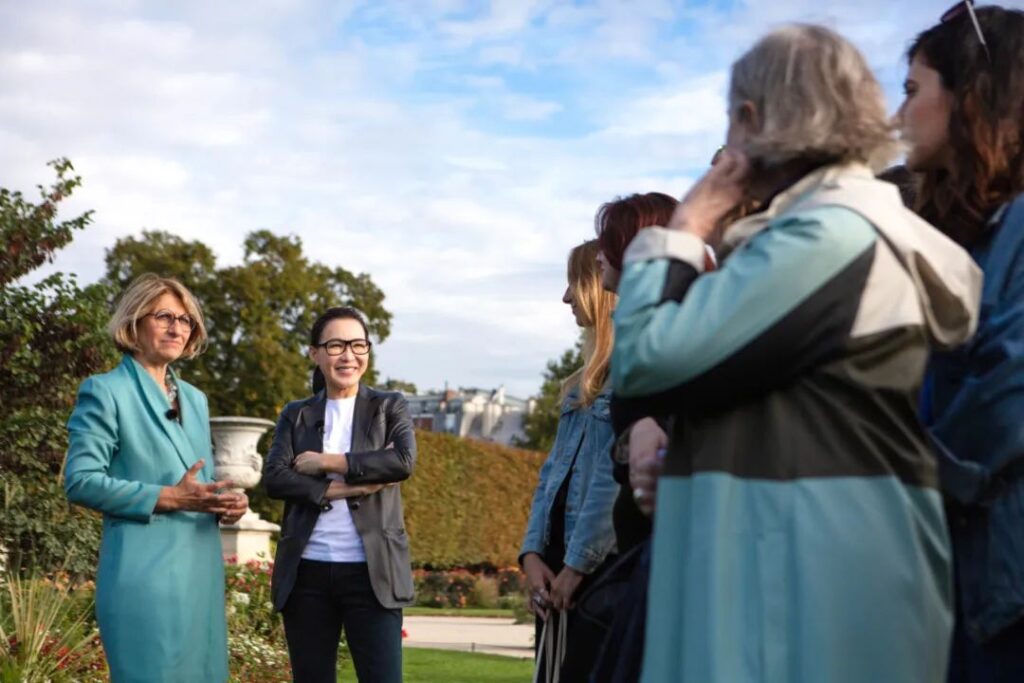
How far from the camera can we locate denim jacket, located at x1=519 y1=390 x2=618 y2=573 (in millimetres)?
3547

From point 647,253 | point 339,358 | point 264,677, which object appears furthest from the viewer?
point 264,677

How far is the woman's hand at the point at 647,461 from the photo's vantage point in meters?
2.24

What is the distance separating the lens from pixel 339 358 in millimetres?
5316

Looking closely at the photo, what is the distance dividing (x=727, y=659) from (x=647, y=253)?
0.63 metres

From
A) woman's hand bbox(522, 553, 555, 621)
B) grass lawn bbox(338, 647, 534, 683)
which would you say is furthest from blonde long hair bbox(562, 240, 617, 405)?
grass lawn bbox(338, 647, 534, 683)

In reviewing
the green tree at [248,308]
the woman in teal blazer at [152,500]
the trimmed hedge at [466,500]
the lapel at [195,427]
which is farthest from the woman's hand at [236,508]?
the green tree at [248,308]

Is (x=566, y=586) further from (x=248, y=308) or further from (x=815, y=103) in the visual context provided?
(x=248, y=308)

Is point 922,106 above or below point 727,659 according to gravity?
above

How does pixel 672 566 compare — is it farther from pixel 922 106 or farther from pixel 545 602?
pixel 545 602

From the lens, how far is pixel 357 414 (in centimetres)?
537

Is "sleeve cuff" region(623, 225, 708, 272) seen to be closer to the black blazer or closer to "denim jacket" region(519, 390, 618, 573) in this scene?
"denim jacket" region(519, 390, 618, 573)

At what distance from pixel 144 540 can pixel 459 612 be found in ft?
56.7

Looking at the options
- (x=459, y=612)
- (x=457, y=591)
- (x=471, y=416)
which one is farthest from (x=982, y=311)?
(x=471, y=416)

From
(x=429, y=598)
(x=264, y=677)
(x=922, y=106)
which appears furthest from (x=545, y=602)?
(x=429, y=598)
